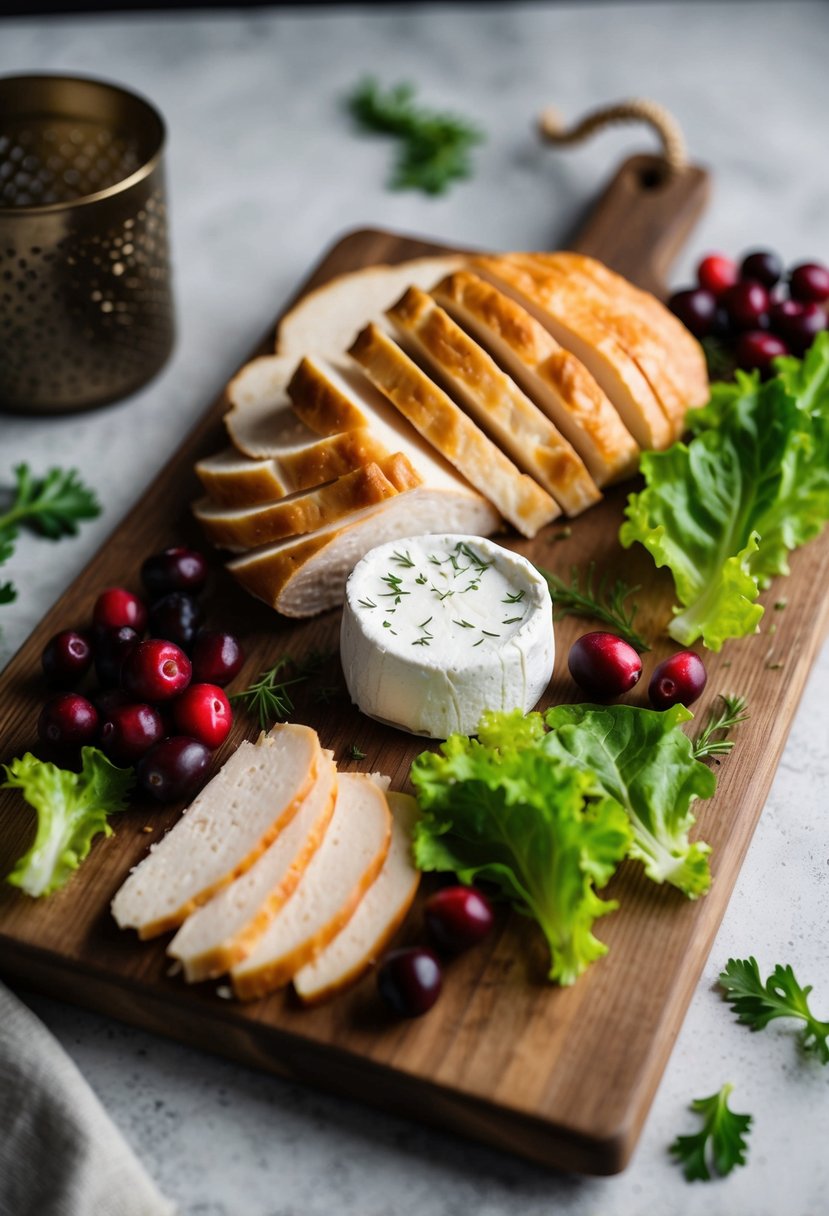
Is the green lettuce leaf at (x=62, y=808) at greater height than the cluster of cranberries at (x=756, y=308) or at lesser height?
greater

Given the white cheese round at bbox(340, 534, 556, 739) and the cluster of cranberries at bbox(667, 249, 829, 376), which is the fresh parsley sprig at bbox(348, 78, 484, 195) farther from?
the white cheese round at bbox(340, 534, 556, 739)

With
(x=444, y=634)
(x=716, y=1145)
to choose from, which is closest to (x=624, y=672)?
(x=444, y=634)

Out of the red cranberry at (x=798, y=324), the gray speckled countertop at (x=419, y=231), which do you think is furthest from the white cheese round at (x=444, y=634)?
the red cranberry at (x=798, y=324)

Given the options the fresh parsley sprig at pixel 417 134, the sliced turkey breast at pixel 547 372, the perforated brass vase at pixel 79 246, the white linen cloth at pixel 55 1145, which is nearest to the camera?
the white linen cloth at pixel 55 1145

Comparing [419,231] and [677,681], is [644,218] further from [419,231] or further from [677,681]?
[677,681]

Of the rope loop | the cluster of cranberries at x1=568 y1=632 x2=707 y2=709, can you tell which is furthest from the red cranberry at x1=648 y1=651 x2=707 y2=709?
the rope loop

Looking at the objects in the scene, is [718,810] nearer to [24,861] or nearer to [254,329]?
[24,861]

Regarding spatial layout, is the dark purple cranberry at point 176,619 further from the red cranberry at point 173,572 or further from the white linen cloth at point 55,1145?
the white linen cloth at point 55,1145
